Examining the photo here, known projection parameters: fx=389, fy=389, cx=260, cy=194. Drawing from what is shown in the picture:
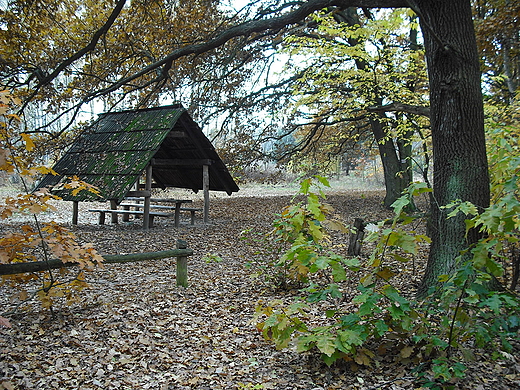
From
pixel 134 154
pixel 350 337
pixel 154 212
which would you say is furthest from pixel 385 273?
pixel 154 212

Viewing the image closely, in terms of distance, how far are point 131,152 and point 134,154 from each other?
19cm

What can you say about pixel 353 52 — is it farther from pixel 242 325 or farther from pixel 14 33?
pixel 14 33

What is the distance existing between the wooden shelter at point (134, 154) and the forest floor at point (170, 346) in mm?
3030

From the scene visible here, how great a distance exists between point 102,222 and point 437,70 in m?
10.5

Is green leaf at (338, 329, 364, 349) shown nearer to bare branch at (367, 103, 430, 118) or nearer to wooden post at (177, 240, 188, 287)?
wooden post at (177, 240, 188, 287)

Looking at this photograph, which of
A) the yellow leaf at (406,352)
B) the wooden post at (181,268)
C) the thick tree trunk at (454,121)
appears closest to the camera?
the yellow leaf at (406,352)

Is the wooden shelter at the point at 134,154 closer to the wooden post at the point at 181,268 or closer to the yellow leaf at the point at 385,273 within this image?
the wooden post at the point at 181,268

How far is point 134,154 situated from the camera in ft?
32.0

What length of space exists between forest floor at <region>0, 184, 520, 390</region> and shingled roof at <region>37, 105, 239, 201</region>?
3.09 metres

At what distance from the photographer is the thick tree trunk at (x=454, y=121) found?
4320mm

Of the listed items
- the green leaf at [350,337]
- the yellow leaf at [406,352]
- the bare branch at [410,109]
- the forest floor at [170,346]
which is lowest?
the forest floor at [170,346]

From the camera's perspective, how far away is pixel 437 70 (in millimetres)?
4477

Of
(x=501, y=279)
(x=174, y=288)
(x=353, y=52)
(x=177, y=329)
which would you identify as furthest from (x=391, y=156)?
(x=177, y=329)

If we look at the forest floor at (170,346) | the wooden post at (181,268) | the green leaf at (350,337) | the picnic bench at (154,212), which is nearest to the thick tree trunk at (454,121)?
the forest floor at (170,346)
